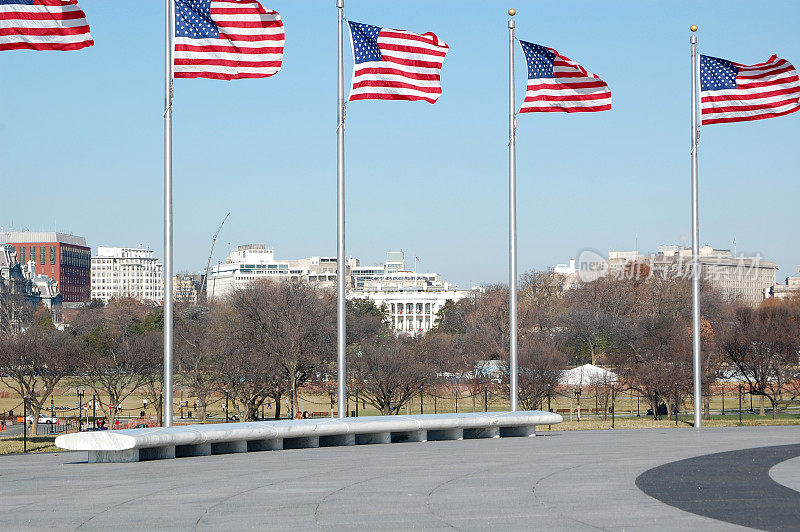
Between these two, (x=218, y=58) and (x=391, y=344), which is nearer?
(x=218, y=58)

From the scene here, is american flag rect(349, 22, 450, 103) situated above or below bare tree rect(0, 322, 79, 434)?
above

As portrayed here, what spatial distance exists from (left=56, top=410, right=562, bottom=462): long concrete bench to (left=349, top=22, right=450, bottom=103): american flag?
775 cm

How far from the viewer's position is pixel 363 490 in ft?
53.2

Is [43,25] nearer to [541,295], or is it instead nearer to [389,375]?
[389,375]

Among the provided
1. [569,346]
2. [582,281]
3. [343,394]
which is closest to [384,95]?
[343,394]

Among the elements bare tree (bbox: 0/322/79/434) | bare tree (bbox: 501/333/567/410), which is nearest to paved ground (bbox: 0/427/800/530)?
bare tree (bbox: 501/333/567/410)

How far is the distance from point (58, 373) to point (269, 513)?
53.5 m

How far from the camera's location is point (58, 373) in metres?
64.1

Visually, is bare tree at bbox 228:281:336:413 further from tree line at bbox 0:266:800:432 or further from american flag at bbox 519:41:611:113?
american flag at bbox 519:41:611:113

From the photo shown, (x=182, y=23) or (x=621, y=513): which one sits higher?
(x=182, y=23)

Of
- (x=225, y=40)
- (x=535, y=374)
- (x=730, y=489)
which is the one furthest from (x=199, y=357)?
(x=730, y=489)

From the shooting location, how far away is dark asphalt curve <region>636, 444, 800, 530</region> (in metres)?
13.3

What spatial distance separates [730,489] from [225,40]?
14.0 meters

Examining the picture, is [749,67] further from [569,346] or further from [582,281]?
[582,281]
